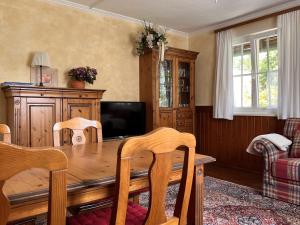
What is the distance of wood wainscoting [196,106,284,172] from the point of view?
3.94 m

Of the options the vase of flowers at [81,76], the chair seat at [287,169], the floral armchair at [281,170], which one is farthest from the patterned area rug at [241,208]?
the vase of flowers at [81,76]

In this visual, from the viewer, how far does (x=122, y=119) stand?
388cm

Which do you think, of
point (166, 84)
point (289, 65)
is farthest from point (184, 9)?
point (289, 65)

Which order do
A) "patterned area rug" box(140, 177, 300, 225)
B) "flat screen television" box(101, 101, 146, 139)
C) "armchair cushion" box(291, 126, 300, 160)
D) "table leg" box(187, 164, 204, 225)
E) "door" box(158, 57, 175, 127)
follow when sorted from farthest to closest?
"door" box(158, 57, 175, 127) → "flat screen television" box(101, 101, 146, 139) → "armchair cushion" box(291, 126, 300, 160) → "patterned area rug" box(140, 177, 300, 225) → "table leg" box(187, 164, 204, 225)

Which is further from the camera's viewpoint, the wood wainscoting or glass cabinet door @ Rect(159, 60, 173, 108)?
glass cabinet door @ Rect(159, 60, 173, 108)

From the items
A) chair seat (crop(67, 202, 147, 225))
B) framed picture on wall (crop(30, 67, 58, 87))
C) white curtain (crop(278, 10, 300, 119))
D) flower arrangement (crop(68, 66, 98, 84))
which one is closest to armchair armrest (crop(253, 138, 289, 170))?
white curtain (crop(278, 10, 300, 119))

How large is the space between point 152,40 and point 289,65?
2.09 meters

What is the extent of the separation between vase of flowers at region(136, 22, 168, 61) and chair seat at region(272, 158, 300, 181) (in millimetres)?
2346

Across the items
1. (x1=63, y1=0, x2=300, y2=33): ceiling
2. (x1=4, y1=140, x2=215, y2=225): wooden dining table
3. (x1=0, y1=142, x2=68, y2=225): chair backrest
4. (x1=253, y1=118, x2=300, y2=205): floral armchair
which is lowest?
(x1=253, y1=118, x2=300, y2=205): floral armchair

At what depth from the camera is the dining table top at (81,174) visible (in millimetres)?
910

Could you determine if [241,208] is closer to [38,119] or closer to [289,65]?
[289,65]

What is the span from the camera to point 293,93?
3.50 m

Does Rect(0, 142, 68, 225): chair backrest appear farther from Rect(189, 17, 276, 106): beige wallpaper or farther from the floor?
Rect(189, 17, 276, 106): beige wallpaper

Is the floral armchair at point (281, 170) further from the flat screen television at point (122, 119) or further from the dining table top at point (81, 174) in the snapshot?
the flat screen television at point (122, 119)
